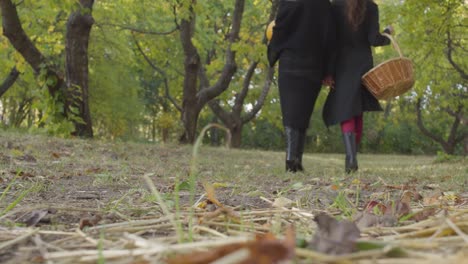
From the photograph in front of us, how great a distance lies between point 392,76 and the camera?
4.16m

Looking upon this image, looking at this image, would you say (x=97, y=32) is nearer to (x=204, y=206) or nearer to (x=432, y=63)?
(x=432, y=63)

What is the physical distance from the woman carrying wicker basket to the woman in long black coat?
146mm

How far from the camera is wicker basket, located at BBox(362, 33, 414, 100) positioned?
4.14m

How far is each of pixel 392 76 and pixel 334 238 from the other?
354cm

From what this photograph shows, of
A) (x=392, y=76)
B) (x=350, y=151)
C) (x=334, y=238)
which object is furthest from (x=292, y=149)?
(x=334, y=238)

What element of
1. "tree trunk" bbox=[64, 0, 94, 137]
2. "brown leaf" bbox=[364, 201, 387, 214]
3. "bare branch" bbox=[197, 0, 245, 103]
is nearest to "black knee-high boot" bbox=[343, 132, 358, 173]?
"brown leaf" bbox=[364, 201, 387, 214]

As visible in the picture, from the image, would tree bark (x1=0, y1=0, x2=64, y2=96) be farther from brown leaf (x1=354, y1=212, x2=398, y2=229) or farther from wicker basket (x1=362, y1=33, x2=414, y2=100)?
brown leaf (x1=354, y1=212, x2=398, y2=229)

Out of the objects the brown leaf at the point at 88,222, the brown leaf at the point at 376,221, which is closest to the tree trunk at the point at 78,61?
the brown leaf at the point at 88,222

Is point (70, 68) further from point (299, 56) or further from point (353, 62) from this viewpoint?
point (353, 62)

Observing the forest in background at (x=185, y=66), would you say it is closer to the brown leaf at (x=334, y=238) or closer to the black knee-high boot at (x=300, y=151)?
the black knee-high boot at (x=300, y=151)

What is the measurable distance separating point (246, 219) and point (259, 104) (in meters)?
12.6

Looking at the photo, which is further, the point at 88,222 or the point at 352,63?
the point at 352,63

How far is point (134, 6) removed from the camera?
11.6 meters

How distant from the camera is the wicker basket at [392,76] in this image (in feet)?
13.6
